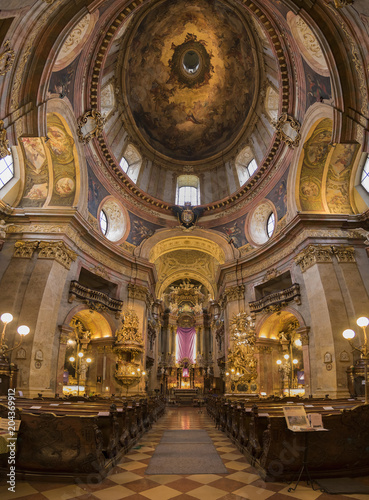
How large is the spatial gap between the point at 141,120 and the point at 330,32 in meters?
17.6

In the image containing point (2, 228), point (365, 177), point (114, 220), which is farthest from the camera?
point (114, 220)

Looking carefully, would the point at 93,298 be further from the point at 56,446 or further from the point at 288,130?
the point at 288,130

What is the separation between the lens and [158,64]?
25078mm

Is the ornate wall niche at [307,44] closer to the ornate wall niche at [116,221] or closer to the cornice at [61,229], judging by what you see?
the cornice at [61,229]

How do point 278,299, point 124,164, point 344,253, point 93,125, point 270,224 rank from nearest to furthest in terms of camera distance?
point 344,253
point 278,299
point 93,125
point 270,224
point 124,164

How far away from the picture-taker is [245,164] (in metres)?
25.4

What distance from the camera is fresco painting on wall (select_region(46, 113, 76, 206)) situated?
16562 millimetres

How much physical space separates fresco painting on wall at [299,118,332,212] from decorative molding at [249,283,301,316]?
443cm

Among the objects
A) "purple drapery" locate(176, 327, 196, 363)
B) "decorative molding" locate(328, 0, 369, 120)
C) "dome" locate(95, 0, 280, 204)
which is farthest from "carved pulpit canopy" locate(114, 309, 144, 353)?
"purple drapery" locate(176, 327, 196, 363)

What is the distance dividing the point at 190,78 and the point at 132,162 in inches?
328

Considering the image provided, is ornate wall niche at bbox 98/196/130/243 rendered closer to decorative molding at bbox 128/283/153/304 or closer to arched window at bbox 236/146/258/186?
decorative molding at bbox 128/283/153/304

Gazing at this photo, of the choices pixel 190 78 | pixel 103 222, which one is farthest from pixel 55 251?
pixel 190 78

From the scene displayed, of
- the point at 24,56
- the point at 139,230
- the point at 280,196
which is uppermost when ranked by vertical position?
the point at 24,56

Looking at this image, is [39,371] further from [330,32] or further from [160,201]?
[330,32]
